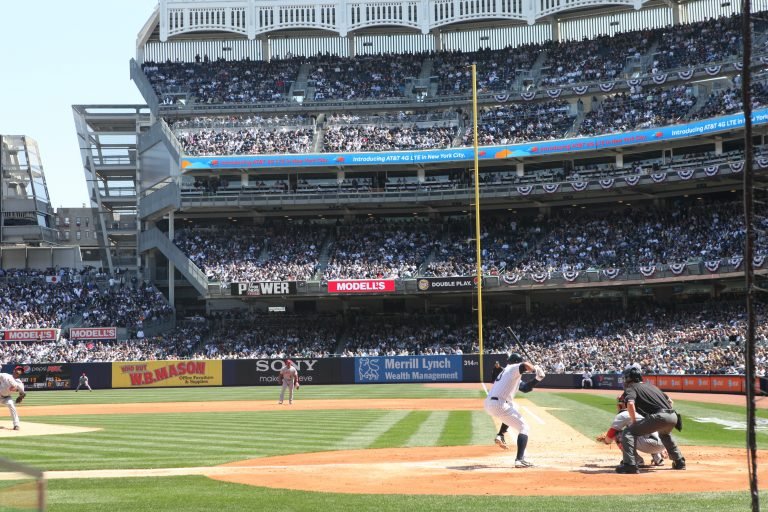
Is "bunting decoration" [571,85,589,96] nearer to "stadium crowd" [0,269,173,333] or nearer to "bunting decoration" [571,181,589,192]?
"bunting decoration" [571,181,589,192]

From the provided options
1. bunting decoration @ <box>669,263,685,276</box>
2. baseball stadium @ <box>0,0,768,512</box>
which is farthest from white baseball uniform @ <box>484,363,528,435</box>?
bunting decoration @ <box>669,263,685,276</box>

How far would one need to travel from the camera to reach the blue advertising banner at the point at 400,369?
52688mm

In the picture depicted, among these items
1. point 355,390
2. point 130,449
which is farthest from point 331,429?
point 355,390

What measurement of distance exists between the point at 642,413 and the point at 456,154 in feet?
159

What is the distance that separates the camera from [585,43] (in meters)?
68.5

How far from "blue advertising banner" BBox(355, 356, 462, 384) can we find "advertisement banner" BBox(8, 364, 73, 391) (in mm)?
16832

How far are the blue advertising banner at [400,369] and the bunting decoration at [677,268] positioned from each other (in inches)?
550

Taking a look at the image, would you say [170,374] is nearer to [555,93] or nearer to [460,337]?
[460,337]

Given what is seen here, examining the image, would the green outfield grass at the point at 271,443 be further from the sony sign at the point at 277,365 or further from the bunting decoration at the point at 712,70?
the bunting decoration at the point at 712,70

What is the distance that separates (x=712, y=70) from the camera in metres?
59.0

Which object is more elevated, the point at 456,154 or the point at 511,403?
the point at 456,154

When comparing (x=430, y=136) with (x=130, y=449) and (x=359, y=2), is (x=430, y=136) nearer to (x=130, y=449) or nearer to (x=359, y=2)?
(x=359, y=2)

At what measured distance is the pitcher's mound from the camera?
912 inches

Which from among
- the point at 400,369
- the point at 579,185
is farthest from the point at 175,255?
the point at 579,185
